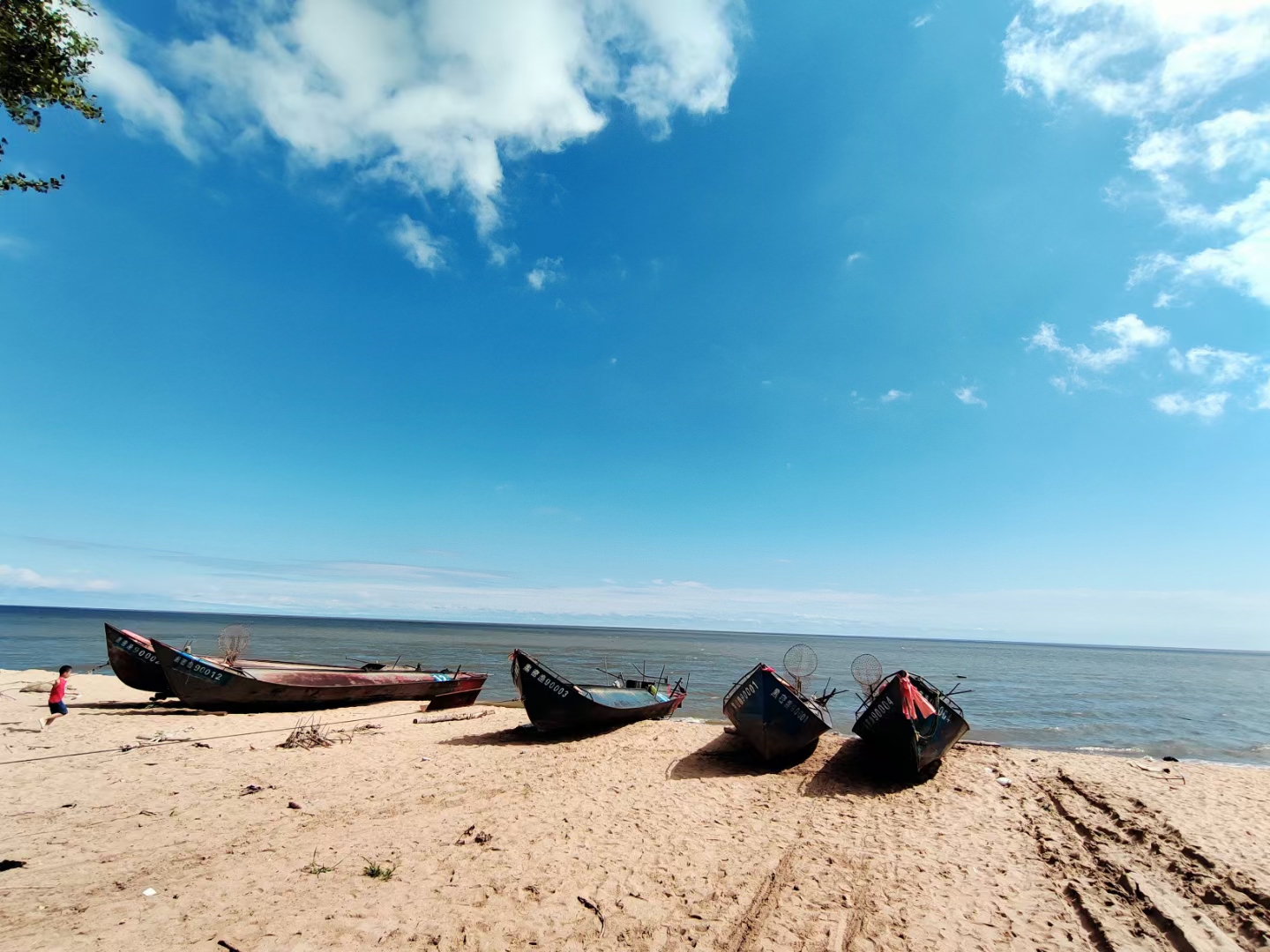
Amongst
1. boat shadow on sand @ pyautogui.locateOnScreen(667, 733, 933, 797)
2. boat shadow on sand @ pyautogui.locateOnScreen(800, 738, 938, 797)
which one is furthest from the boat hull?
boat shadow on sand @ pyautogui.locateOnScreen(800, 738, 938, 797)

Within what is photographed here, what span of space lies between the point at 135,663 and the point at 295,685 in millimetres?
5617

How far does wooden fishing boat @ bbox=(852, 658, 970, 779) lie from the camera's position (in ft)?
40.5

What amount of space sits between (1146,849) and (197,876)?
45.4 feet

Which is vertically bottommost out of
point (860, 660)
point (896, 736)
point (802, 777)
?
point (802, 777)

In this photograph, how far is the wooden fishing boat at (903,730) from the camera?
12344 mm

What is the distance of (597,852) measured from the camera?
837 cm

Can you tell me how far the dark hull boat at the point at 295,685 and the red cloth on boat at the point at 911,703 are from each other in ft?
57.1

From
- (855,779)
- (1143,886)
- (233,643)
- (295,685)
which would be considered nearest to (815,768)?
(855,779)

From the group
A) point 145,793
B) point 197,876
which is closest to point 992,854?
point 197,876

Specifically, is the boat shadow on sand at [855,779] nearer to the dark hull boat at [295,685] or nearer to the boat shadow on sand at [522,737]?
the boat shadow on sand at [522,737]

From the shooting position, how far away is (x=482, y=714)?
70.4 ft

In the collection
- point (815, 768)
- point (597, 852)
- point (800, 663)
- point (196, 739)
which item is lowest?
point (196, 739)

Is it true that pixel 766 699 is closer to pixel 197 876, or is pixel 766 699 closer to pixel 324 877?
pixel 324 877

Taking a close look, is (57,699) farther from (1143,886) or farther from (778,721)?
(1143,886)
